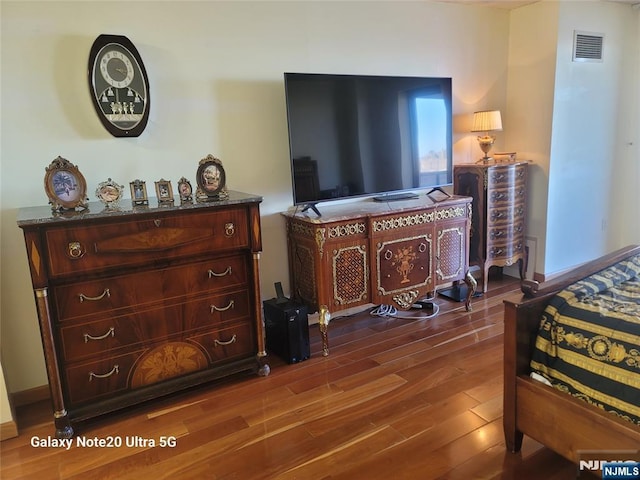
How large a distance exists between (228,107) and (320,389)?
6.01 ft

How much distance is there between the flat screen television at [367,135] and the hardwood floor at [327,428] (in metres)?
1.15

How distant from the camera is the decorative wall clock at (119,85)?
8.23 feet

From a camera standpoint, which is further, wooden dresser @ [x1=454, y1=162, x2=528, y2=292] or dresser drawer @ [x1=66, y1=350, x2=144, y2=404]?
wooden dresser @ [x1=454, y1=162, x2=528, y2=292]

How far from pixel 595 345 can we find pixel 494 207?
2.29 m

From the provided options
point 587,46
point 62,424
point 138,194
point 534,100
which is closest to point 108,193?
point 138,194

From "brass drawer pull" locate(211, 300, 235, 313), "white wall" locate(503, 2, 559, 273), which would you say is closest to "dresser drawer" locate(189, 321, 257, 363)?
"brass drawer pull" locate(211, 300, 235, 313)

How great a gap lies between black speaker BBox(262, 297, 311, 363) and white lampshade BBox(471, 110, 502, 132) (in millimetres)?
2247

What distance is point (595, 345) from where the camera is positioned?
168cm

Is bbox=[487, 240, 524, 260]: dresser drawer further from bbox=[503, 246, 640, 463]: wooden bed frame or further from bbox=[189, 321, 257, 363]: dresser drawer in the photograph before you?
bbox=[189, 321, 257, 363]: dresser drawer

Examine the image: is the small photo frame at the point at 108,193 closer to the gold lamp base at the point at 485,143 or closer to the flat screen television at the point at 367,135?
the flat screen television at the point at 367,135

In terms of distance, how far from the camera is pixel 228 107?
9.68 ft

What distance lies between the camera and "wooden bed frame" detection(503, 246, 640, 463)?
1636mm

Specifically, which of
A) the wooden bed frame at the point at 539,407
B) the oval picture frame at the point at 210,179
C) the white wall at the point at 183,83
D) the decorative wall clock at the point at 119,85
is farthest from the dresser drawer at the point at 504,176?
the decorative wall clock at the point at 119,85

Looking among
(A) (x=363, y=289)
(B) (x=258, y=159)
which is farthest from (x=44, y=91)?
(A) (x=363, y=289)
